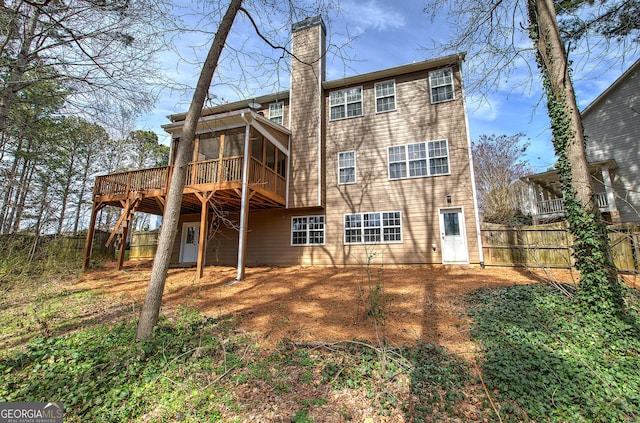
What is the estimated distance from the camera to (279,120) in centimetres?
1266

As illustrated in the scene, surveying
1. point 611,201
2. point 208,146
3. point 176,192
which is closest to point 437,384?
point 176,192

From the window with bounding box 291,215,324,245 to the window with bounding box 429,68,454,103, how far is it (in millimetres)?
6432

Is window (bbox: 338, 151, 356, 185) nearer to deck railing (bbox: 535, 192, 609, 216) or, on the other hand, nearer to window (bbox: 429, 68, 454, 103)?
window (bbox: 429, 68, 454, 103)

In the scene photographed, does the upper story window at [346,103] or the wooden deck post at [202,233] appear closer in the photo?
the wooden deck post at [202,233]

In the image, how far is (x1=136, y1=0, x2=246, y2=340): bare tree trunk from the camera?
4.13 metres

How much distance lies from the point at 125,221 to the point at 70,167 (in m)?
13.2

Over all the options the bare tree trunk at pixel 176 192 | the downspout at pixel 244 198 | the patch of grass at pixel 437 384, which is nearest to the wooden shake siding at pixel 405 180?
the downspout at pixel 244 198

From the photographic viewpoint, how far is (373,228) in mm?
10656

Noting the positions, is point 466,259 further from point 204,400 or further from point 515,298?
point 204,400

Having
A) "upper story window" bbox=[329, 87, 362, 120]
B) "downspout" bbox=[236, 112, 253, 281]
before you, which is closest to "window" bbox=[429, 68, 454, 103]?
"upper story window" bbox=[329, 87, 362, 120]

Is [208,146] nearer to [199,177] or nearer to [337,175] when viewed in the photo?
[199,177]

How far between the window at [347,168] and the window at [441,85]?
3.74 metres

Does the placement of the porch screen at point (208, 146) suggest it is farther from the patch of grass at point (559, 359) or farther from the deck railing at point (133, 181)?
the patch of grass at point (559, 359)

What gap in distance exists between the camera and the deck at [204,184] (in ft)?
29.9
